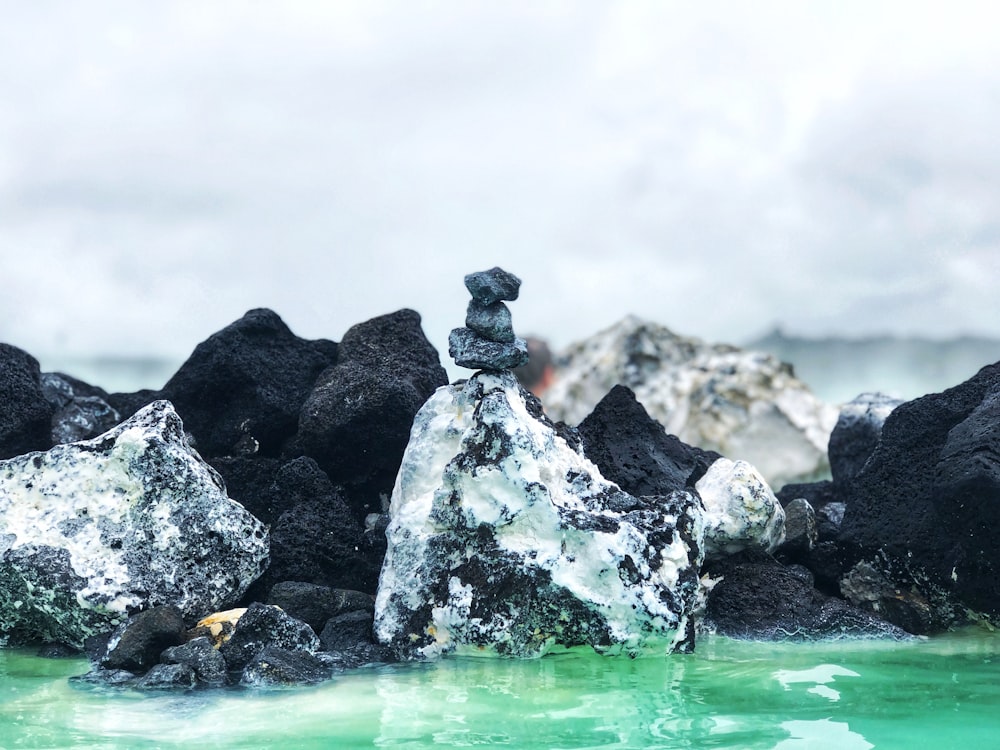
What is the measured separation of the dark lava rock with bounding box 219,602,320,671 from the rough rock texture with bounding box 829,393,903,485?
790cm

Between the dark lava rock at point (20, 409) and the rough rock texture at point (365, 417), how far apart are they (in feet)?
8.85

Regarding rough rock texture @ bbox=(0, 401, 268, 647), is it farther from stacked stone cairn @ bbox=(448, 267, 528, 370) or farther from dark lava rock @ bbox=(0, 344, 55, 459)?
stacked stone cairn @ bbox=(448, 267, 528, 370)

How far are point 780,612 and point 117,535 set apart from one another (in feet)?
19.5

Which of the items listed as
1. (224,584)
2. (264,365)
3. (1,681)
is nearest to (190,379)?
(264,365)

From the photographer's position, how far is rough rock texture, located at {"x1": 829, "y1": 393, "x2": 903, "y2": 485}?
1472 centimetres

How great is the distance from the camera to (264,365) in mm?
12633

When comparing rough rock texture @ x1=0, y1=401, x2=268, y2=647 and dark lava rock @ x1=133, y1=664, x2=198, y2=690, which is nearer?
dark lava rock @ x1=133, y1=664, x2=198, y2=690

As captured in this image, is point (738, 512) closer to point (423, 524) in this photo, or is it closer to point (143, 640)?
point (423, 524)

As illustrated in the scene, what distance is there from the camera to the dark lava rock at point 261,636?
895 centimetres

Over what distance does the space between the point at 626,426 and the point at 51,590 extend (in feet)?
18.2

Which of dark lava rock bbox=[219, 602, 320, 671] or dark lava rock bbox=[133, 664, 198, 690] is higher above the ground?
dark lava rock bbox=[219, 602, 320, 671]

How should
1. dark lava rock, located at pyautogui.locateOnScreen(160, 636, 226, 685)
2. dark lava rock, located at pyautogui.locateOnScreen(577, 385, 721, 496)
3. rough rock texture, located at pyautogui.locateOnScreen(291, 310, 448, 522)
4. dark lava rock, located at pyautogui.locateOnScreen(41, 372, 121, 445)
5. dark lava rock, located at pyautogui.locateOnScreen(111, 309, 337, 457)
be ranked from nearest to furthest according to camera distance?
dark lava rock, located at pyautogui.locateOnScreen(160, 636, 226, 685) < dark lava rock, located at pyautogui.locateOnScreen(577, 385, 721, 496) < rough rock texture, located at pyautogui.locateOnScreen(291, 310, 448, 522) < dark lava rock, located at pyautogui.locateOnScreen(111, 309, 337, 457) < dark lava rock, located at pyautogui.locateOnScreen(41, 372, 121, 445)

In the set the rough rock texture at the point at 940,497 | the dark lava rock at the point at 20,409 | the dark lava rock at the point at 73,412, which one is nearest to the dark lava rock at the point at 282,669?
the dark lava rock at the point at 20,409

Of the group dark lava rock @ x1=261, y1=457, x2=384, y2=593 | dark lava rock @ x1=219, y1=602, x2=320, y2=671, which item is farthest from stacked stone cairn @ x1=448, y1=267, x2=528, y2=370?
dark lava rock @ x1=219, y1=602, x2=320, y2=671
